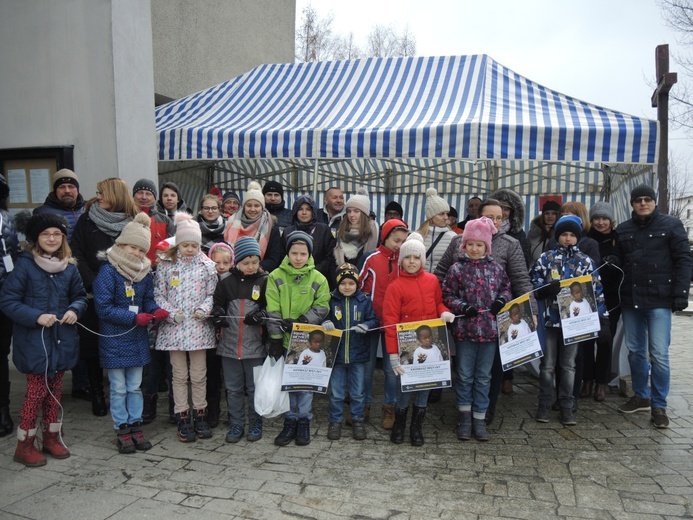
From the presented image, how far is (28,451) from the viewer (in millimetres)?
3883

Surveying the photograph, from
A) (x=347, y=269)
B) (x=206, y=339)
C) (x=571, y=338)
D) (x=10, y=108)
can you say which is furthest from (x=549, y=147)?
(x=10, y=108)

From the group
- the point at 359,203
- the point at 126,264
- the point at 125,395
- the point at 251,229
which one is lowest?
the point at 125,395

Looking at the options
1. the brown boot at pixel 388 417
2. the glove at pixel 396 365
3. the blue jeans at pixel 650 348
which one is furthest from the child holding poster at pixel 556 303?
the glove at pixel 396 365

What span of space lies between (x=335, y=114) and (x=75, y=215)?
3.79m

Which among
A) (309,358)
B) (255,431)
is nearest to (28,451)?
(255,431)

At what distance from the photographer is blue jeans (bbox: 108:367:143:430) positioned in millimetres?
4129

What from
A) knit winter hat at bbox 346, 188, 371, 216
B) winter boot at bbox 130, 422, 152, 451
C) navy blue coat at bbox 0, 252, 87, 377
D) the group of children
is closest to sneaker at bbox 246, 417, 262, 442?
the group of children

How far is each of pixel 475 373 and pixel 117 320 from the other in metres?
2.76

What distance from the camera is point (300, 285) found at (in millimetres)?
4332

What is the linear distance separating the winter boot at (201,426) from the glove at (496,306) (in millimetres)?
2397

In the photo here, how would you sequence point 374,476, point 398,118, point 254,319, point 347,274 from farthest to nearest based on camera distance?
point 398,118 → point 347,274 → point 254,319 → point 374,476

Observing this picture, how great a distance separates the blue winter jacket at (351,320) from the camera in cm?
439

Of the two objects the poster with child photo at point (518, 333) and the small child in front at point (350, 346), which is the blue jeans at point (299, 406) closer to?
the small child in front at point (350, 346)

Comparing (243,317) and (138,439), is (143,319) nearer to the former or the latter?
(243,317)
